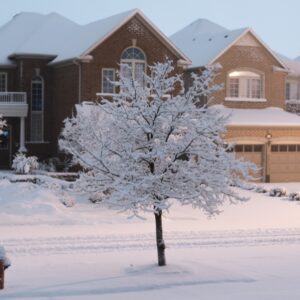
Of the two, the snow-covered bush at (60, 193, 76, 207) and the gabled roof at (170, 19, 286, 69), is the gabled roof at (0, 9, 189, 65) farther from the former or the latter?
the snow-covered bush at (60, 193, 76, 207)

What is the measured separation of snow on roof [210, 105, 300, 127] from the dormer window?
67cm

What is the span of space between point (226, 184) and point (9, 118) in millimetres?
24725

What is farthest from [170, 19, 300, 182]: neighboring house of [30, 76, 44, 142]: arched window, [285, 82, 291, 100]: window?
[30, 76, 44, 142]: arched window

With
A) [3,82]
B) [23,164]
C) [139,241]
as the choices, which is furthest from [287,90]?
[139,241]

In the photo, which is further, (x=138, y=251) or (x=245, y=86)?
(x=245, y=86)

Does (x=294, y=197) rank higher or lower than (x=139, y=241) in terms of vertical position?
higher

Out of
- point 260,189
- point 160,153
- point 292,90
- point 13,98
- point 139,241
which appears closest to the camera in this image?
point 160,153

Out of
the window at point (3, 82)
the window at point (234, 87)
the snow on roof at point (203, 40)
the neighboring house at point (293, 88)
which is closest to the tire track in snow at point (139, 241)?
the window at point (234, 87)

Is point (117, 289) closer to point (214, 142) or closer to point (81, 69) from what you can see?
point (214, 142)

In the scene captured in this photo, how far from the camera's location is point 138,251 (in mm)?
18453

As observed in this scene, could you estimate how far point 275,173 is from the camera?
123ft

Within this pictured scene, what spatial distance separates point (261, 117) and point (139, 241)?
1957 cm

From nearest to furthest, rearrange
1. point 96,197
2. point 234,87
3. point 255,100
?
point 96,197 < point 234,87 < point 255,100

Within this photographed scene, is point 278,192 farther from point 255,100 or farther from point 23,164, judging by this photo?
point 23,164
